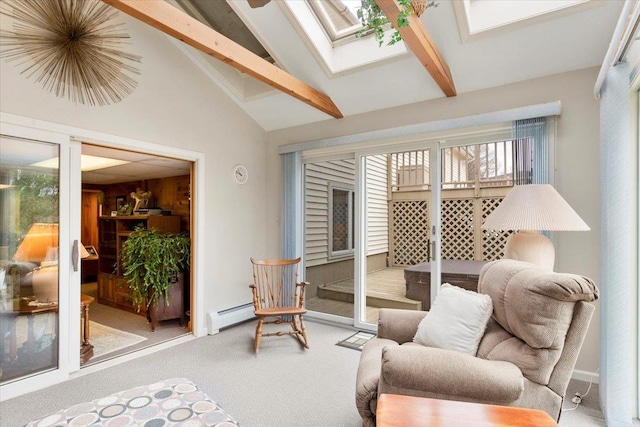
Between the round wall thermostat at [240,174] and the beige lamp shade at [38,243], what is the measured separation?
192 cm

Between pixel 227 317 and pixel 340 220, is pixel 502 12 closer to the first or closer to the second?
pixel 340 220

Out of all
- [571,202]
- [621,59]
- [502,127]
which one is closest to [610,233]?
[571,202]

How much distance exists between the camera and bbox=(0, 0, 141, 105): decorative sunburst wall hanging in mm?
2473

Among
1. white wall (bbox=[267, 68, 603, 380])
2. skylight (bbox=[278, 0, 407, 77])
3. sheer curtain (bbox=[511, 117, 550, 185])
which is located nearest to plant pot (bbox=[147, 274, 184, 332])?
skylight (bbox=[278, 0, 407, 77])

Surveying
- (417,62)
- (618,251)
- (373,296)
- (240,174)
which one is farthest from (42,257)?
(618,251)

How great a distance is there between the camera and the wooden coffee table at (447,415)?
1.09 metres

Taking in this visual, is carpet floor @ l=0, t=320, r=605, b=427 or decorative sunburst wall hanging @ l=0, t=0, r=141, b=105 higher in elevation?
decorative sunburst wall hanging @ l=0, t=0, r=141, b=105

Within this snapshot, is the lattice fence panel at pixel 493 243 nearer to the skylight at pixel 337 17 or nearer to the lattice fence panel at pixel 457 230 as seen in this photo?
the lattice fence panel at pixel 457 230

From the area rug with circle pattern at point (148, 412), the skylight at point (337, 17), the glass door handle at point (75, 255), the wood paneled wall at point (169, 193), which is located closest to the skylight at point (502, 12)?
the skylight at point (337, 17)

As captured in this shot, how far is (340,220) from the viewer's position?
178 inches

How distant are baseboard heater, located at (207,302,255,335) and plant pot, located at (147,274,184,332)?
570 mm

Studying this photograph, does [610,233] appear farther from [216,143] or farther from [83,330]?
[83,330]

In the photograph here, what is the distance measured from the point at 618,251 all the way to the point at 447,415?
1.74 metres

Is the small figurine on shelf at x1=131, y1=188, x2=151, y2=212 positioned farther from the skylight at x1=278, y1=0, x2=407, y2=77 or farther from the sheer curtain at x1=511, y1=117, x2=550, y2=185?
the sheer curtain at x1=511, y1=117, x2=550, y2=185
